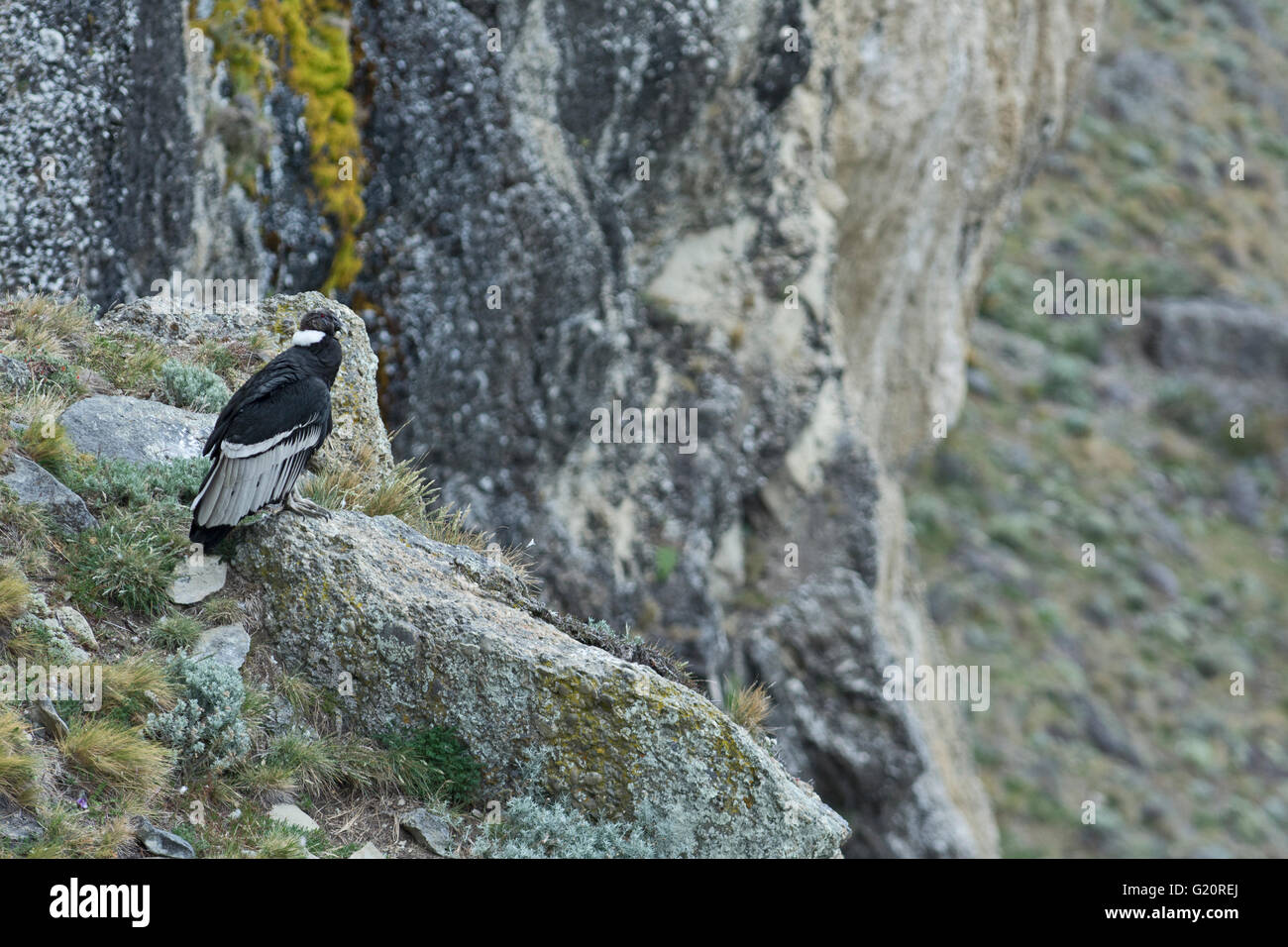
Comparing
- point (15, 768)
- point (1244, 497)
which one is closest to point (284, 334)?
point (15, 768)

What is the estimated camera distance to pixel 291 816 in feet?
18.4

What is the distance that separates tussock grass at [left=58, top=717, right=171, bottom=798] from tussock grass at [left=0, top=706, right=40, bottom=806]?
0.17 m

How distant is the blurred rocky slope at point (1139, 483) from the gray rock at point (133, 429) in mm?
26275

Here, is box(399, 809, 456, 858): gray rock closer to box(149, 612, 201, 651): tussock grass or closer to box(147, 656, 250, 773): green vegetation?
box(147, 656, 250, 773): green vegetation

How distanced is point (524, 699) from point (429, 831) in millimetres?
746

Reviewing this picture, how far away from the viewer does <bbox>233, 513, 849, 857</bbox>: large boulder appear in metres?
6.09

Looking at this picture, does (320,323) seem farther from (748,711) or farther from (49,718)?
(748,711)

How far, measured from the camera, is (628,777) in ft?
19.9

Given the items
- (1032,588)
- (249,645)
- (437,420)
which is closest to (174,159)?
(437,420)

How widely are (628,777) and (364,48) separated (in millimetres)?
9328

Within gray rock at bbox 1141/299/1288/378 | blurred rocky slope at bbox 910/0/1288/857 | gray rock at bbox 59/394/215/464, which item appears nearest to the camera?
gray rock at bbox 59/394/215/464

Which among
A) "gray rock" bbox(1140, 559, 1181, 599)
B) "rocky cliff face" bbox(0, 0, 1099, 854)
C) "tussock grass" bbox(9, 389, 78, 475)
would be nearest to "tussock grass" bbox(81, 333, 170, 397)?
"tussock grass" bbox(9, 389, 78, 475)

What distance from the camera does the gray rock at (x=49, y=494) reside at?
6344mm

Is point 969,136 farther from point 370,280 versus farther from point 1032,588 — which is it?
point 1032,588
